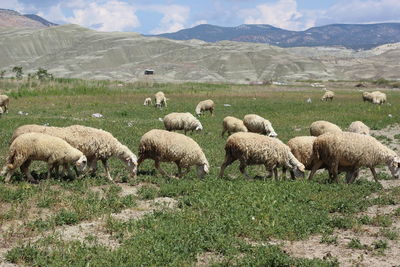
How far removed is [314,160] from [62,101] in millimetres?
35532

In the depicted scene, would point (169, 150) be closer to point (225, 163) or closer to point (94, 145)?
point (225, 163)

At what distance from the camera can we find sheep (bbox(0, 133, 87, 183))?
11977mm

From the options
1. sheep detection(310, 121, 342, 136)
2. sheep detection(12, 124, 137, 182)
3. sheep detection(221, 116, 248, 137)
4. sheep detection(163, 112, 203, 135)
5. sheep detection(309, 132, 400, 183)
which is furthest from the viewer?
sheep detection(221, 116, 248, 137)

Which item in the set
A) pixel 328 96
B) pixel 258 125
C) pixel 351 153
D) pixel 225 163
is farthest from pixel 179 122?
pixel 328 96

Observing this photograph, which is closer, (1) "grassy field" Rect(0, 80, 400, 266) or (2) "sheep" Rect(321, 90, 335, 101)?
(1) "grassy field" Rect(0, 80, 400, 266)

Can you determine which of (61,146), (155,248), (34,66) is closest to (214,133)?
(61,146)

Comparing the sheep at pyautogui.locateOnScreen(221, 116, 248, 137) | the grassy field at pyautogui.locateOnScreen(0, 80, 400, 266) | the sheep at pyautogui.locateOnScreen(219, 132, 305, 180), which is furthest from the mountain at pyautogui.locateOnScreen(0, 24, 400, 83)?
the grassy field at pyautogui.locateOnScreen(0, 80, 400, 266)

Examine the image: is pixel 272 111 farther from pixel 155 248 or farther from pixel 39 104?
pixel 155 248

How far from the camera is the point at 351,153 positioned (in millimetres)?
13492

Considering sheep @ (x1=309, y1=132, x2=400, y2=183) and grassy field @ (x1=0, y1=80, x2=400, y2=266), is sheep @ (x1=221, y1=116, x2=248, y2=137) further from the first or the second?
sheep @ (x1=309, y1=132, x2=400, y2=183)

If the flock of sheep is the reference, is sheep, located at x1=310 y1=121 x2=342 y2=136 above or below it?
below

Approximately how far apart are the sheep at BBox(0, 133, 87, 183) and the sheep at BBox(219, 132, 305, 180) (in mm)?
5046

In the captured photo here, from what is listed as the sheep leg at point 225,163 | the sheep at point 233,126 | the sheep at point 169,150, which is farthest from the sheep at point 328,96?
the sheep at point 169,150

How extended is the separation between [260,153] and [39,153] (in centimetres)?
708
